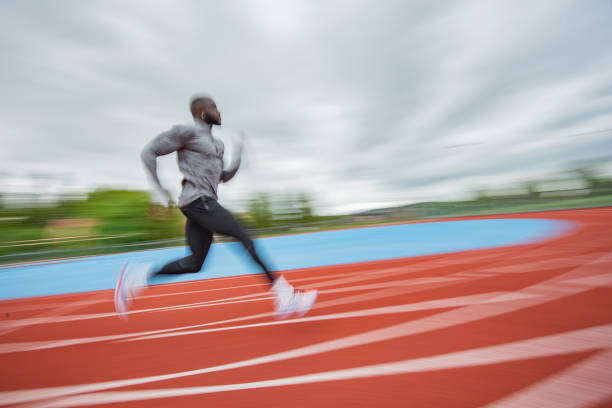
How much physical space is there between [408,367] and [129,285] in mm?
2320

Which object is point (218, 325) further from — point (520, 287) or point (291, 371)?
point (520, 287)

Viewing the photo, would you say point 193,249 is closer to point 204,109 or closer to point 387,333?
point 204,109

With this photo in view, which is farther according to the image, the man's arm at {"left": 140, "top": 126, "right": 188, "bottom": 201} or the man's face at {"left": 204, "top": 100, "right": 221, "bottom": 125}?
the man's face at {"left": 204, "top": 100, "right": 221, "bottom": 125}

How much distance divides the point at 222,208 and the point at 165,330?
1232 millimetres

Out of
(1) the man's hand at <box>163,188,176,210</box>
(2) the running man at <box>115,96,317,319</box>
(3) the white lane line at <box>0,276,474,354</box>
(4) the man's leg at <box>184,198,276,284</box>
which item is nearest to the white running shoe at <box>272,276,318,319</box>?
(2) the running man at <box>115,96,317,319</box>

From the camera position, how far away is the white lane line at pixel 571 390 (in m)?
1.39

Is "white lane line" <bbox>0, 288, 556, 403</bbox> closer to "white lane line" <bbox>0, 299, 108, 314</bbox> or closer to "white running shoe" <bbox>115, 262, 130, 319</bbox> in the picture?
"white running shoe" <bbox>115, 262, 130, 319</bbox>

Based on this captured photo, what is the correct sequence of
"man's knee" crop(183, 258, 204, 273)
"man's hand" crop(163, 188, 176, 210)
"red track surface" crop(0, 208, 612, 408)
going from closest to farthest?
"red track surface" crop(0, 208, 612, 408)
"man's hand" crop(163, 188, 176, 210)
"man's knee" crop(183, 258, 204, 273)

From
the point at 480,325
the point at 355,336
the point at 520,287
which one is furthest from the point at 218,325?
the point at 520,287

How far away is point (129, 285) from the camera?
111 inches

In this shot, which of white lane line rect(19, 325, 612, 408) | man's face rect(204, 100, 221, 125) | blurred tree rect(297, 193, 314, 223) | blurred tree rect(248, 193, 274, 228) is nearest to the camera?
white lane line rect(19, 325, 612, 408)

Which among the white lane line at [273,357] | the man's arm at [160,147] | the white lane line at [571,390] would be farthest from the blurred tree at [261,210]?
the white lane line at [571,390]

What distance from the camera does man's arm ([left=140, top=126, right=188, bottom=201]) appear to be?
2383 mm

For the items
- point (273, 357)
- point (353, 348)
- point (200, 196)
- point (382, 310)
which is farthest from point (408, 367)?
point (200, 196)
